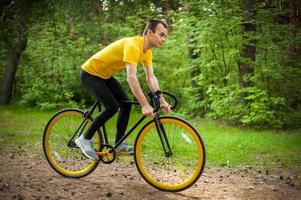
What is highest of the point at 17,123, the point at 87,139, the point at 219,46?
the point at 219,46

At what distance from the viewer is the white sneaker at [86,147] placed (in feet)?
19.1

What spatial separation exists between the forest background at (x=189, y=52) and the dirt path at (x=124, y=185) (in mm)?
4352

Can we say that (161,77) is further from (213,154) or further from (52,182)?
(52,182)

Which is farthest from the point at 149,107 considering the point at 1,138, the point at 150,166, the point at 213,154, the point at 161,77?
the point at 161,77

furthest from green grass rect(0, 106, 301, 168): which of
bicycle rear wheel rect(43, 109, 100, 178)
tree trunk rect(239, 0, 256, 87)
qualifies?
bicycle rear wheel rect(43, 109, 100, 178)

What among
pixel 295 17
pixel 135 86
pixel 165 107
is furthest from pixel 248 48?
pixel 135 86

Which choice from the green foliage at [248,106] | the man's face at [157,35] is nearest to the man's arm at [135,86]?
the man's face at [157,35]

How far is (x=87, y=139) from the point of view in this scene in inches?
232

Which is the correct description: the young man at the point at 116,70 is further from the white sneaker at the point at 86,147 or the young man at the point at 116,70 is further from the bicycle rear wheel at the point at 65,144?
the bicycle rear wheel at the point at 65,144

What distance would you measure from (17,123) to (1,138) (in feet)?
7.46

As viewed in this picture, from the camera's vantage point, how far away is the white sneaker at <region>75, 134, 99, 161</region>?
5824mm

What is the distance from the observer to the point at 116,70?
570 centimetres

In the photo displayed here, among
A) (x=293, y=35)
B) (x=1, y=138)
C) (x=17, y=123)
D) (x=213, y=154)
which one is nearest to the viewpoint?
(x=213, y=154)

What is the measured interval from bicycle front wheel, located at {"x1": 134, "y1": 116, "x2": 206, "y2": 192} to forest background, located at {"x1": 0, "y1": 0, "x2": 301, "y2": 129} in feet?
17.0
